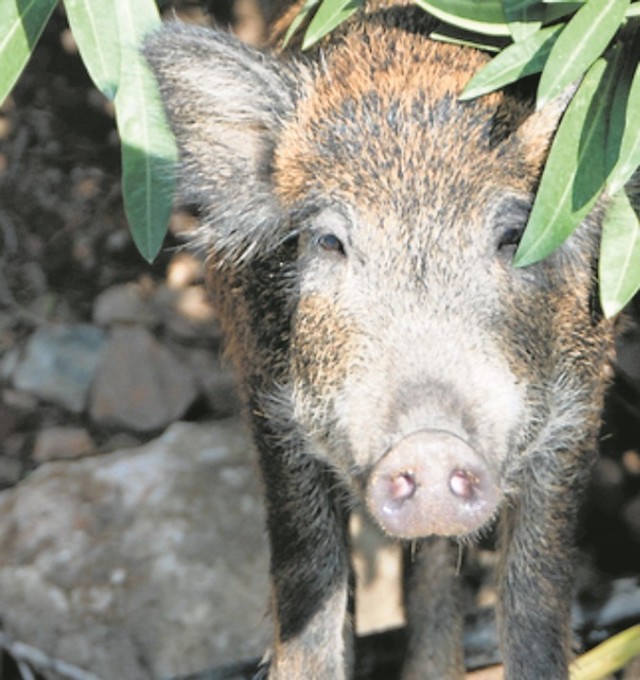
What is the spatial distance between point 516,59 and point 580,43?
6.5 inches

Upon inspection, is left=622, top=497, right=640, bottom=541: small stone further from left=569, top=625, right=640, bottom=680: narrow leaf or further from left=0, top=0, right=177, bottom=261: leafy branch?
left=0, top=0, right=177, bottom=261: leafy branch

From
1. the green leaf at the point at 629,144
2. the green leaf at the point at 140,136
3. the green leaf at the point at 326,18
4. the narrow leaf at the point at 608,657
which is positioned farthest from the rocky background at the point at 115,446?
the green leaf at the point at 629,144

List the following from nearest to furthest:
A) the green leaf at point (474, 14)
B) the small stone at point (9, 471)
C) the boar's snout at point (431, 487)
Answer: the boar's snout at point (431, 487), the green leaf at point (474, 14), the small stone at point (9, 471)

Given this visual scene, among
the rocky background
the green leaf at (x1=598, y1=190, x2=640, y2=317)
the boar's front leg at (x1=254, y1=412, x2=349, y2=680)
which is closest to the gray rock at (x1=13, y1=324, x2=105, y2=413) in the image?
the rocky background

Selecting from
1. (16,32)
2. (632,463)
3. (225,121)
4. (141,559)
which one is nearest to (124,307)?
(141,559)

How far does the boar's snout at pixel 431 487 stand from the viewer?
8.96 feet

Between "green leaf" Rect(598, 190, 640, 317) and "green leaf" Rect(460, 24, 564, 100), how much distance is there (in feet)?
1.32

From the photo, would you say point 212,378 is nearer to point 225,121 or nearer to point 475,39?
point 225,121

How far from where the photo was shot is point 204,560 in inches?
186

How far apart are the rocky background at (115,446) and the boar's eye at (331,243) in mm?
935

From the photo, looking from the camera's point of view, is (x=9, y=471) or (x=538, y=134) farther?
(x=9, y=471)

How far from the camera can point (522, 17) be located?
2961mm

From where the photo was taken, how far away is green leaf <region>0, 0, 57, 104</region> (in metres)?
3.21

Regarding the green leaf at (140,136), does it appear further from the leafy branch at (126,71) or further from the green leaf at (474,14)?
the green leaf at (474,14)
